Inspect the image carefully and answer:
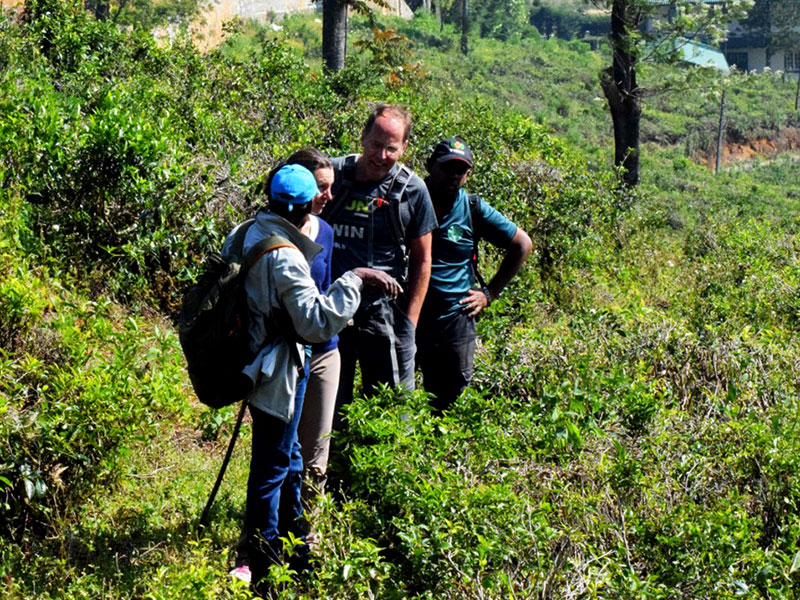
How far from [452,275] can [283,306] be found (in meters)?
1.46

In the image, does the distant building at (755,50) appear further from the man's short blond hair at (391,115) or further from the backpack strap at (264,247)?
the backpack strap at (264,247)

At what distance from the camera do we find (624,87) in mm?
14812

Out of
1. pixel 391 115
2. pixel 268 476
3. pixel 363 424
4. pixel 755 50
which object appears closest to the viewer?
pixel 268 476

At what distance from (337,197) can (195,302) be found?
101cm

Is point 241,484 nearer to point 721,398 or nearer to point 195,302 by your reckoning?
point 195,302

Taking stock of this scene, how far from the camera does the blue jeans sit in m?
3.57

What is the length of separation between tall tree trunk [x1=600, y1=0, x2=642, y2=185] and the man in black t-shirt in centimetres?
1047

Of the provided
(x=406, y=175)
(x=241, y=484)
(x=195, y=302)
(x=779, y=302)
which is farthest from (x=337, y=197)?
(x=779, y=302)

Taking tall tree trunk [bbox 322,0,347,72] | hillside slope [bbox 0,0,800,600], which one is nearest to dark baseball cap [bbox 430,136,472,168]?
hillside slope [bbox 0,0,800,600]

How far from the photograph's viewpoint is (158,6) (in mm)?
35812

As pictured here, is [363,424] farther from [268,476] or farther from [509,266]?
[509,266]

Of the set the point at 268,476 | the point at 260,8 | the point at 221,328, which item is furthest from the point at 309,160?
the point at 260,8

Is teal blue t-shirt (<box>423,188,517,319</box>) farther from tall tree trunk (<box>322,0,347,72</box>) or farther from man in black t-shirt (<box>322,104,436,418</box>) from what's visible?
tall tree trunk (<box>322,0,347,72</box>)

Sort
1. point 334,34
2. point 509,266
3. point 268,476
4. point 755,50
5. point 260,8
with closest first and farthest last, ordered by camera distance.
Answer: point 268,476
point 509,266
point 334,34
point 260,8
point 755,50
